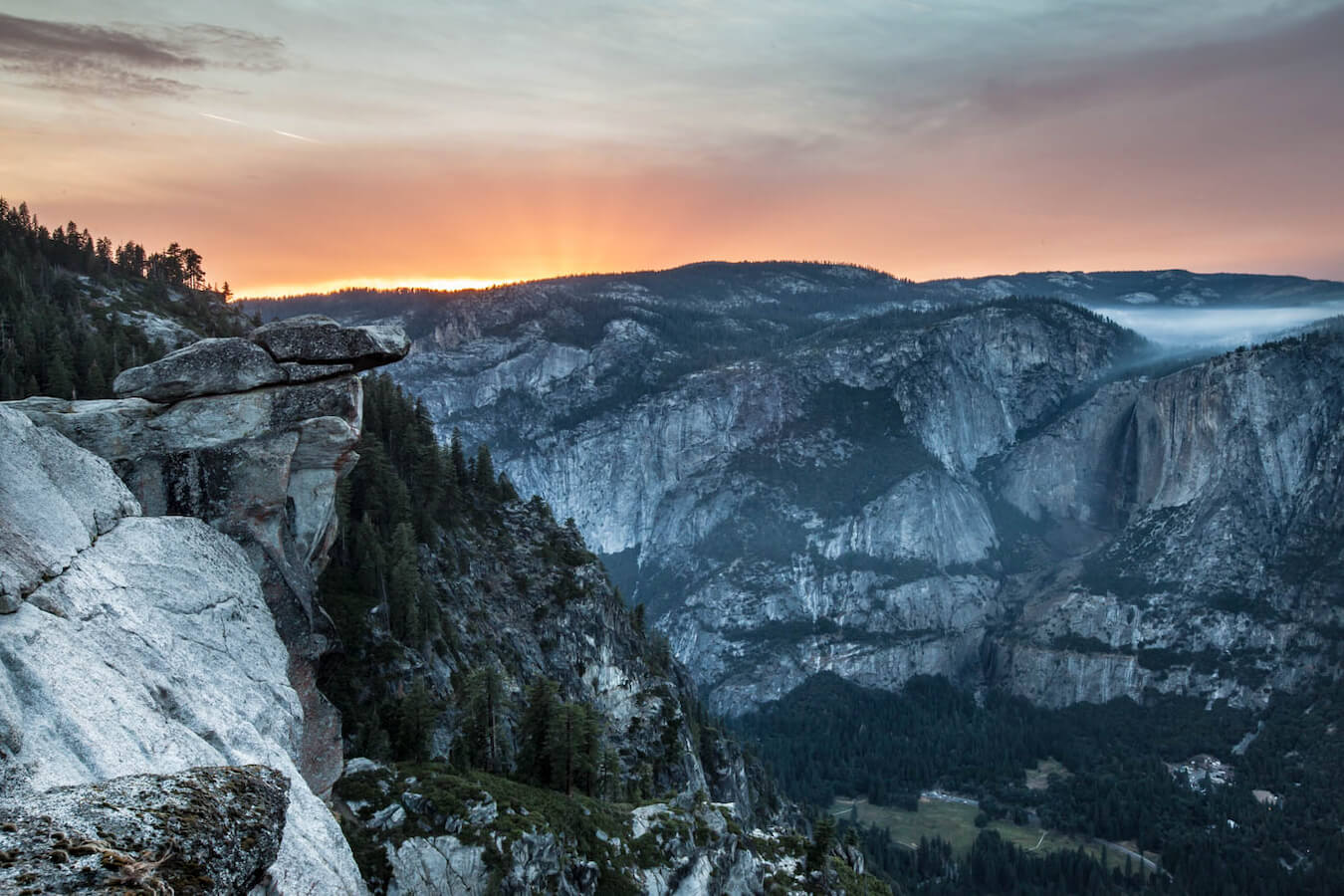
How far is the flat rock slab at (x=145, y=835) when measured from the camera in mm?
11742

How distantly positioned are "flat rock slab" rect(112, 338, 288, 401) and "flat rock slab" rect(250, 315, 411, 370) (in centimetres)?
82

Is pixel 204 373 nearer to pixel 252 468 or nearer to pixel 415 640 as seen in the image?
pixel 252 468

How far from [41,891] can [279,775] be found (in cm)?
661

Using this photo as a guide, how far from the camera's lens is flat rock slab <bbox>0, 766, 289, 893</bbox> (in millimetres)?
11742

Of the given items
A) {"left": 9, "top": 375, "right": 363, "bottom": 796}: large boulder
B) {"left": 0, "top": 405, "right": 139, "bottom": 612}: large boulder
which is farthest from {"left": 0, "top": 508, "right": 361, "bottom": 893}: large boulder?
{"left": 9, "top": 375, "right": 363, "bottom": 796}: large boulder

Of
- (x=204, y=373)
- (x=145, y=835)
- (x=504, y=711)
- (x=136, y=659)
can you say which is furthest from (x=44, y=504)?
(x=504, y=711)

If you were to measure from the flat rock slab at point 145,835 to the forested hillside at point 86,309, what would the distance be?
87284mm

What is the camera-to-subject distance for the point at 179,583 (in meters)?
33.0

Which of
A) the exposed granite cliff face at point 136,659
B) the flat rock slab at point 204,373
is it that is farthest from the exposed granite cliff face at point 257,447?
the exposed granite cliff face at point 136,659

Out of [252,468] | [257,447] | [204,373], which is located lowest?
[252,468]

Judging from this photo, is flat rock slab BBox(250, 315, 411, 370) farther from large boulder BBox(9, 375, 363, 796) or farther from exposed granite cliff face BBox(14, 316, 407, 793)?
large boulder BBox(9, 375, 363, 796)

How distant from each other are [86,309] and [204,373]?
110m

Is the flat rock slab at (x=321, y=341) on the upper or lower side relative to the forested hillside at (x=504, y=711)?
upper

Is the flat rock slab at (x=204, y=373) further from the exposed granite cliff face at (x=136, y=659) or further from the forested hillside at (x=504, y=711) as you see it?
the forested hillside at (x=504, y=711)
